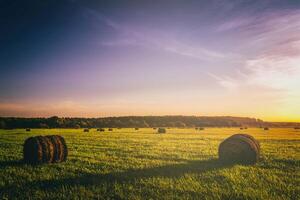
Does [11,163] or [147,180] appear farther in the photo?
[11,163]

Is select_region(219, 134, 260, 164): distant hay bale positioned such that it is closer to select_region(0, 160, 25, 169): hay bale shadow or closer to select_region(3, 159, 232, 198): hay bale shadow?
select_region(3, 159, 232, 198): hay bale shadow

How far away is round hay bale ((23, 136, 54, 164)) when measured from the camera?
15242mm

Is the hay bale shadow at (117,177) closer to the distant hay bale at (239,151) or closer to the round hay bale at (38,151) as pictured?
the distant hay bale at (239,151)

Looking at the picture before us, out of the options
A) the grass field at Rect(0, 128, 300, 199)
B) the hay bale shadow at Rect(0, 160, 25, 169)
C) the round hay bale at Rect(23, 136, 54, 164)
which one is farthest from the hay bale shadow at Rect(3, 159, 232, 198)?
the hay bale shadow at Rect(0, 160, 25, 169)

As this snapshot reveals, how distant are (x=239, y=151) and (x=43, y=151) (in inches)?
373

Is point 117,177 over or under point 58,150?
under

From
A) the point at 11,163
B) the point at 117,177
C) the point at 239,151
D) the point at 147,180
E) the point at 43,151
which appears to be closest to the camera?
the point at 147,180

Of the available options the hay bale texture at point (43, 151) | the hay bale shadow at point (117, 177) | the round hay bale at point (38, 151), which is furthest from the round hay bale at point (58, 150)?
the hay bale shadow at point (117, 177)

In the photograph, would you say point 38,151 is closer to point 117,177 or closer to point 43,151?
point 43,151

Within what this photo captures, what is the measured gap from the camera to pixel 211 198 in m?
8.65

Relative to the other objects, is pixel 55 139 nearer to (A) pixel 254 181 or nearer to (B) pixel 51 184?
(B) pixel 51 184

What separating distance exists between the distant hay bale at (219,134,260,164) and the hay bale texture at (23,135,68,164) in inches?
316

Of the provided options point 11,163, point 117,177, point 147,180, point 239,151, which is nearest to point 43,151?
point 11,163

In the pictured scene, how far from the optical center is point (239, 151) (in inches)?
621
